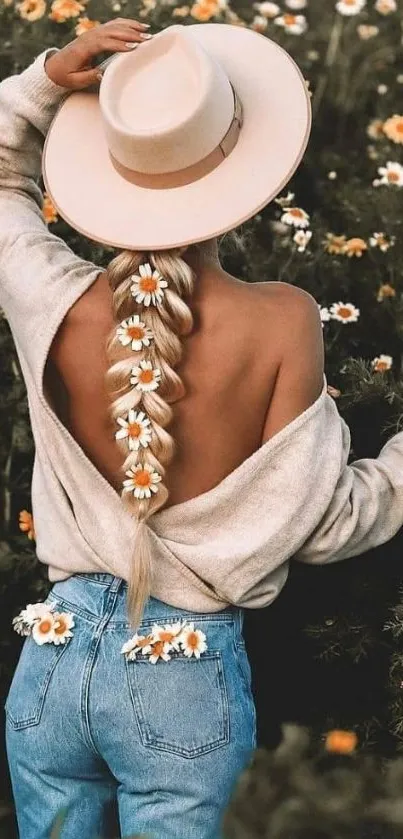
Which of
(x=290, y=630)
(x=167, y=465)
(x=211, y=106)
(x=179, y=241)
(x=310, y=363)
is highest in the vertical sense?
(x=211, y=106)

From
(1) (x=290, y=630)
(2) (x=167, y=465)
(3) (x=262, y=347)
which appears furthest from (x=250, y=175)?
(1) (x=290, y=630)

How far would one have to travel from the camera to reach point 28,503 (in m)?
3.64

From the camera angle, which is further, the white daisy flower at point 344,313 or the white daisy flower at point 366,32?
the white daisy flower at point 366,32

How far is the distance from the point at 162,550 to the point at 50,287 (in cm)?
50

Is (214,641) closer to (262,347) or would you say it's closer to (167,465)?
(167,465)

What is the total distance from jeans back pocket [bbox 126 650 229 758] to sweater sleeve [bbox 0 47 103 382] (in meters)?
0.57

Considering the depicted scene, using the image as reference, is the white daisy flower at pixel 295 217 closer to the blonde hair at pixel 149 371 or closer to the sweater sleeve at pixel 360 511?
the sweater sleeve at pixel 360 511

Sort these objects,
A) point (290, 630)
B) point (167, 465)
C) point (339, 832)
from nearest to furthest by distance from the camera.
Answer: point (339, 832) < point (167, 465) < point (290, 630)

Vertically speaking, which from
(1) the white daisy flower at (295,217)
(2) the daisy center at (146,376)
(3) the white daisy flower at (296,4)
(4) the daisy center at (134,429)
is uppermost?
(2) the daisy center at (146,376)

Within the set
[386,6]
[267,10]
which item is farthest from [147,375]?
[386,6]

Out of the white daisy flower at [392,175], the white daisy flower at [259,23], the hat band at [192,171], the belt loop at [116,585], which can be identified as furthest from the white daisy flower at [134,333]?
the white daisy flower at [259,23]

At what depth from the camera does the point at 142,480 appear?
220 centimetres

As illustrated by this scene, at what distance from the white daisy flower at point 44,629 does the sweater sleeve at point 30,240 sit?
45cm

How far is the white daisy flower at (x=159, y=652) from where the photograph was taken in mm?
2215
